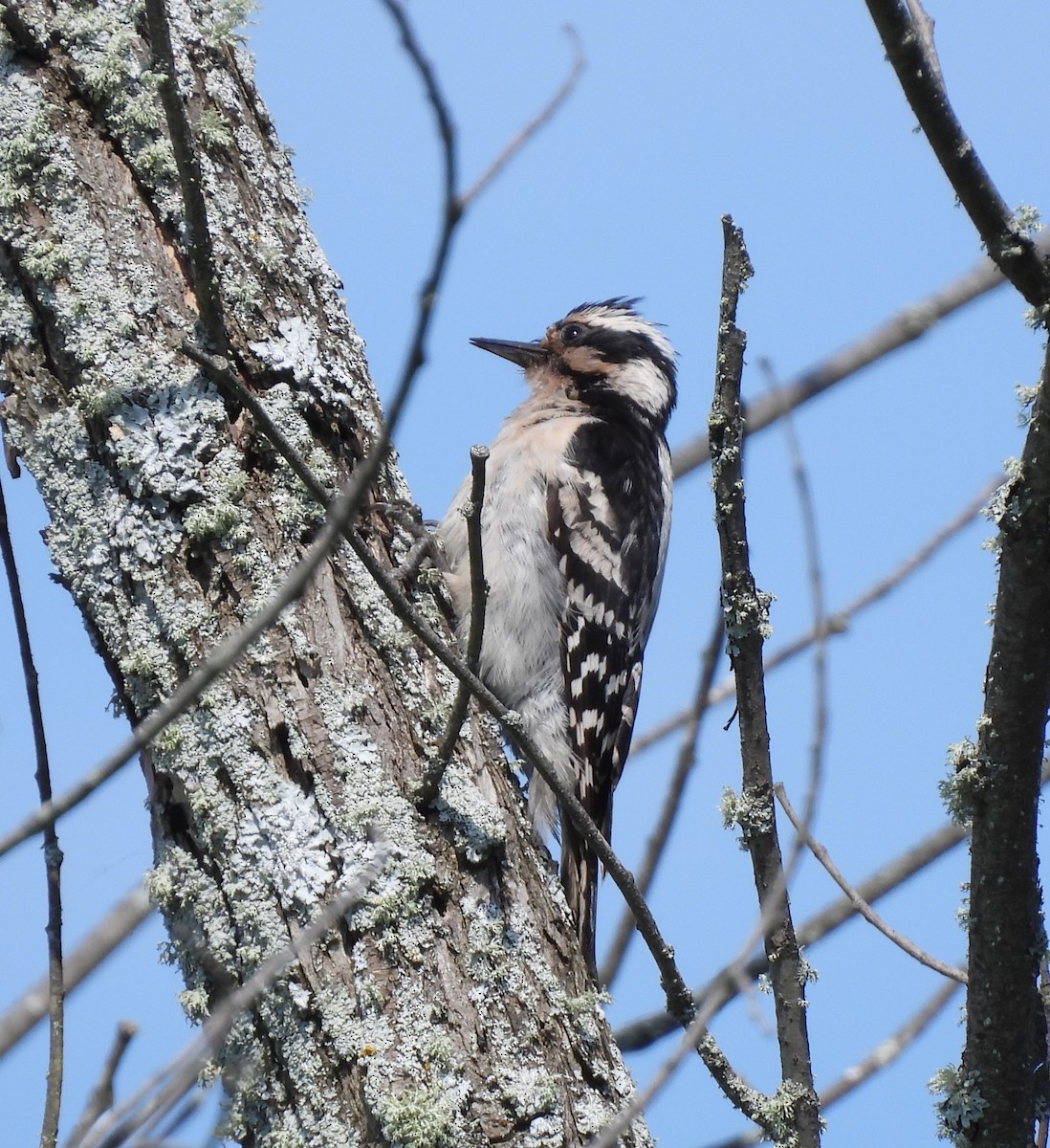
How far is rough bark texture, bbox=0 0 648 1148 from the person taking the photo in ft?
6.75

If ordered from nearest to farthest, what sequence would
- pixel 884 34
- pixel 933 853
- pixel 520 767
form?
pixel 884 34 → pixel 520 767 → pixel 933 853

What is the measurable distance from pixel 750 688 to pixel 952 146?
829mm

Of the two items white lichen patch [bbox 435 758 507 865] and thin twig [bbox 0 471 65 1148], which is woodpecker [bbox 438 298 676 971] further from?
thin twig [bbox 0 471 65 1148]

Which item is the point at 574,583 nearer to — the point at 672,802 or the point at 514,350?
the point at 672,802

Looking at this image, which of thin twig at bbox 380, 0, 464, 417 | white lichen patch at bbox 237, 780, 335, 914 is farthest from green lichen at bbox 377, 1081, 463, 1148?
thin twig at bbox 380, 0, 464, 417

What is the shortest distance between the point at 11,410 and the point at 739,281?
4.26ft

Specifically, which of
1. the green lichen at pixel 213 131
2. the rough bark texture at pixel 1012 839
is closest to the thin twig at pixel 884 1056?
the rough bark texture at pixel 1012 839

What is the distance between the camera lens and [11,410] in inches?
94.0

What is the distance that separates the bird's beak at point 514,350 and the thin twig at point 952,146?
2.92m

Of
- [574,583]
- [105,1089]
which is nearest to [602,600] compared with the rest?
[574,583]

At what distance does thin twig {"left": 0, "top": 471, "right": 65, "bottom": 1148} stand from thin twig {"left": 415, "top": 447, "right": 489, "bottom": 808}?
0.57 m

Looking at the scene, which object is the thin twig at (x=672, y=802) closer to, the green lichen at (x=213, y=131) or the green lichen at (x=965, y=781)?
the green lichen at (x=965, y=781)

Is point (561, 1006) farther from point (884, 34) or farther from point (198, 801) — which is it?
point (884, 34)

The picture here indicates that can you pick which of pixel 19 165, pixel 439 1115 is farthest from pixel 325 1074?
pixel 19 165
